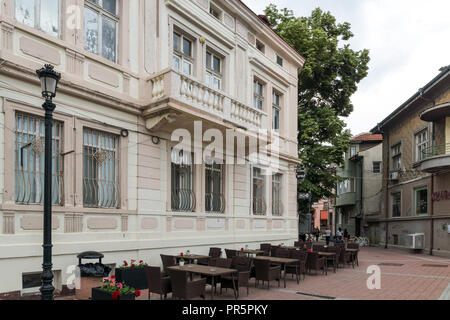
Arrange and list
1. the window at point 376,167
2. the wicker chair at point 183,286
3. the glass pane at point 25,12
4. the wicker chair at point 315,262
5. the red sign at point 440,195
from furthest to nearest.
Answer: the window at point 376,167, the red sign at point 440,195, the wicker chair at point 315,262, the glass pane at point 25,12, the wicker chair at point 183,286

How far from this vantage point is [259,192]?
1691cm

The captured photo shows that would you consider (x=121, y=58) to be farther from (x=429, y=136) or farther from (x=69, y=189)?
(x=429, y=136)

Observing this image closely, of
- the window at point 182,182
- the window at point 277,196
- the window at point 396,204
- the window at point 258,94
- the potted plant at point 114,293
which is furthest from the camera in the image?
the window at point 396,204

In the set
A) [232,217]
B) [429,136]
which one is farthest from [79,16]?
[429,136]

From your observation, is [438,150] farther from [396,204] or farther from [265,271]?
[265,271]

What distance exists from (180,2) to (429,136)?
16436 millimetres

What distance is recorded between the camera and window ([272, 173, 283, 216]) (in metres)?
18.1

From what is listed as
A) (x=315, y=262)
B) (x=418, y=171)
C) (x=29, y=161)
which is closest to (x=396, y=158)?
(x=418, y=171)

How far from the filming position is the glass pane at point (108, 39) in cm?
1048

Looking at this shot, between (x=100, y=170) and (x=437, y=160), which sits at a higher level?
(x=437, y=160)

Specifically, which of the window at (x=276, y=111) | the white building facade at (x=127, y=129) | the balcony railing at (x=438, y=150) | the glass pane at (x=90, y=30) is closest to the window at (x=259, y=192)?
the white building facade at (x=127, y=129)

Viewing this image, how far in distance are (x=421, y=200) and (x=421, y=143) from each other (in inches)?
135

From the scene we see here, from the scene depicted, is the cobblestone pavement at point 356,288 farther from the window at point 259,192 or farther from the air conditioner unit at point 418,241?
the air conditioner unit at point 418,241

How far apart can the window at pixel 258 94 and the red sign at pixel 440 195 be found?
10950 millimetres
